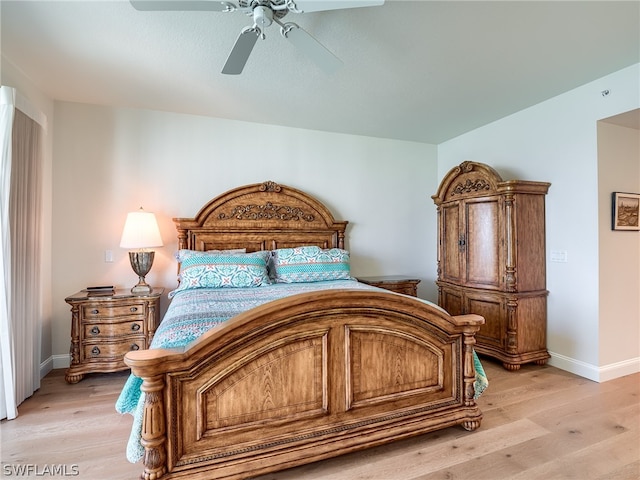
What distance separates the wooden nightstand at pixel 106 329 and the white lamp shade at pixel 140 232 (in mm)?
459

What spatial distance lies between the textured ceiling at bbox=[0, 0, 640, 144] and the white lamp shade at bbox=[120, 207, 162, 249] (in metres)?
1.15

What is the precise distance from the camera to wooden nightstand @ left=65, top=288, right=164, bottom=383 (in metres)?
2.72

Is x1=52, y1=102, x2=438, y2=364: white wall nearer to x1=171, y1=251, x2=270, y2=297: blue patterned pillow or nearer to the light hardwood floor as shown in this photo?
x1=171, y1=251, x2=270, y2=297: blue patterned pillow

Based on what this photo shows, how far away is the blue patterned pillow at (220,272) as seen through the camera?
2.80 m

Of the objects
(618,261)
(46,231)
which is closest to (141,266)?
(46,231)

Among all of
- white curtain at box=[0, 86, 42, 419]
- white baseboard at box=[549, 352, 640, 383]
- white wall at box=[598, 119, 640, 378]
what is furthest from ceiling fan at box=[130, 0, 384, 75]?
white baseboard at box=[549, 352, 640, 383]

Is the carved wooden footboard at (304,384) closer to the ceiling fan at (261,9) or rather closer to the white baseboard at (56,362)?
the ceiling fan at (261,9)

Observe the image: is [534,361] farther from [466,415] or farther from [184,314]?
[184,314]

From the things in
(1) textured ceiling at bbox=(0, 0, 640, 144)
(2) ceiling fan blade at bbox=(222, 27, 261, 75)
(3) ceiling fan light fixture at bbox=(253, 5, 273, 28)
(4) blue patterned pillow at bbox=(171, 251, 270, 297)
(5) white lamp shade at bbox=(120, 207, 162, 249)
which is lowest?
(4) blue patterned pillow at bbox=(171, 251, 270, 297)

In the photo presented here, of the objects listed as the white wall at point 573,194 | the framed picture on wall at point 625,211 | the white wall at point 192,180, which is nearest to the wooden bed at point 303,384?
the white wall at point 573,194

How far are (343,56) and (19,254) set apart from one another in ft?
9.26

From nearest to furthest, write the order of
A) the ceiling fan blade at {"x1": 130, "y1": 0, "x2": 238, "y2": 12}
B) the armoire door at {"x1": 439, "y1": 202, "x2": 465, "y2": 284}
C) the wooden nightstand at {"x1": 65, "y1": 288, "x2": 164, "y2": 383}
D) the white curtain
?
the ceiling fan blade at {"x1": 130, "y1": 0, "x2": 238, "y2": 12}, the white curtain, the wooden nightstand at {"x1": 65, "y1": 288, "x2": 164, "y2": 383}, the armoire door at {"x1": 439, "y1": 202, "x2": 465, "y2": 284}

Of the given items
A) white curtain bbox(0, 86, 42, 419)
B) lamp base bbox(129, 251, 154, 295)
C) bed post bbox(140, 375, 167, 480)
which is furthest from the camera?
lamp base bbox(129, 251, 154, 295)

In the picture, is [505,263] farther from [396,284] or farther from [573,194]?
[396,284]
